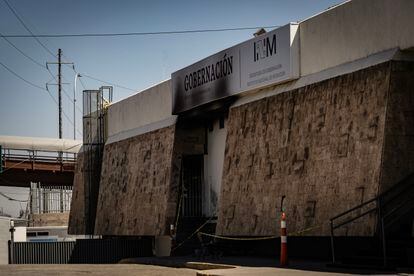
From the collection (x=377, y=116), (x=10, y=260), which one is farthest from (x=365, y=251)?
(x=10, y=260)

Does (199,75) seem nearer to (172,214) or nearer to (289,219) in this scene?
(172,214)

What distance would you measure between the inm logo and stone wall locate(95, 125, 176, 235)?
7848 millimetres

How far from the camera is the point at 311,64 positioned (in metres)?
23.9

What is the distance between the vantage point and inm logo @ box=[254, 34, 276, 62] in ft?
84.1

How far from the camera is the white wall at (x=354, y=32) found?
19891 mm

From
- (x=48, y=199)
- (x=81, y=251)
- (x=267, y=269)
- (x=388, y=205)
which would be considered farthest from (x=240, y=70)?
(x=48, y=199)

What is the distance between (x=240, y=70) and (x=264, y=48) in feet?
6.11

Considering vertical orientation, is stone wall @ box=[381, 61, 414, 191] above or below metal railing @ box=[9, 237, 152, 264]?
above

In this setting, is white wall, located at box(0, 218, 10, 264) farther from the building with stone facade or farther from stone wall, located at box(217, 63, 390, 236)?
stone wall, located at box(217, 63, 390, 236)

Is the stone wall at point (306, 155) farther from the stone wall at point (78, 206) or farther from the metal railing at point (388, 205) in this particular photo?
the stone wall at point (78, 206)

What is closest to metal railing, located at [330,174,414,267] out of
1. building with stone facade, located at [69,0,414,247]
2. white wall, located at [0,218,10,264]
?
building with stone facade, located at [69,0,414,247]

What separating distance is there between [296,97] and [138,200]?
1356 cm

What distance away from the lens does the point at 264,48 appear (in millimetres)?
26203

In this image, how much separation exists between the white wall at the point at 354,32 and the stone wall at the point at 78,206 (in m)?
22.3
